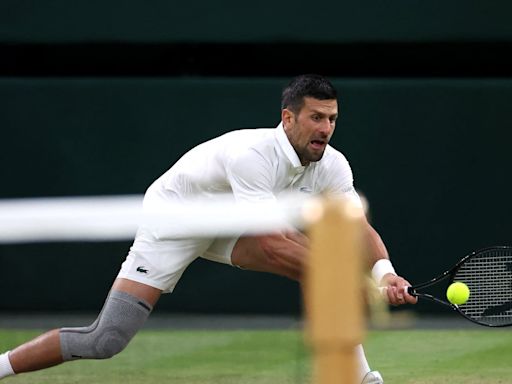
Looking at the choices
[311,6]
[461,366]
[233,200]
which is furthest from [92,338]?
[311,6]

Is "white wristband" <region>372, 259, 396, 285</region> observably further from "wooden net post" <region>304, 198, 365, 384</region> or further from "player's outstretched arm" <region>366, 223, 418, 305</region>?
"wooden net post" <region>304, 198, 365, 384</region>

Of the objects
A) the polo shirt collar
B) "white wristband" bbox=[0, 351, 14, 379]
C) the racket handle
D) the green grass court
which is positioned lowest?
the green grass court

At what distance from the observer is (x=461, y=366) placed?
628cm

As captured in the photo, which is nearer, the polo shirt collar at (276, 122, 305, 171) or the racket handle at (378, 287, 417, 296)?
the racket handle at (378, 287, 417, 296)

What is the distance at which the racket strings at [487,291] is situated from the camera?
16.6 feet

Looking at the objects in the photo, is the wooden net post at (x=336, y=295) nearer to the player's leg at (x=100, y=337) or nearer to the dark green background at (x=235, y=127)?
the player's leg at (x=100, y=337)

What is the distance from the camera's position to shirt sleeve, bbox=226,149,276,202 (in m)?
4.97

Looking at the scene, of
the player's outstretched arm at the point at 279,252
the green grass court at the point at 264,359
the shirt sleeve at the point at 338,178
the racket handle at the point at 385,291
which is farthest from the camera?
the green grass court at the point at 264,359

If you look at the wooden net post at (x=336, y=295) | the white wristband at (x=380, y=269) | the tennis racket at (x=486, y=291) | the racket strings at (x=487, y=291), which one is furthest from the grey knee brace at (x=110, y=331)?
the wooden net post at (x=336, y=295)

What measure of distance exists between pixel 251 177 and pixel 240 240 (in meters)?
0.32

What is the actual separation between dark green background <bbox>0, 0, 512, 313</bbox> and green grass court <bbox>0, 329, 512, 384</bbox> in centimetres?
84

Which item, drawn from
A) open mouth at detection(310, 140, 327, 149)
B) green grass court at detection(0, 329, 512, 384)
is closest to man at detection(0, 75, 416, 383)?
open mouth at detection(310, 140, 327, 149)

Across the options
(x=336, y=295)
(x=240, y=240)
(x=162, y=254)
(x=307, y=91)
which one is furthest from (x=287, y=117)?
(x=336, y=295)

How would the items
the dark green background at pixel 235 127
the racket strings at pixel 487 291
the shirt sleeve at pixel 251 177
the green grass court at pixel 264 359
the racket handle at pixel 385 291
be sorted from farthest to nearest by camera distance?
the dark green background at pixel 235 127 < the green grass court at pixel 264 359 < the racket strings at pixel 487 291 < the shirt sleeve at pixel 251 177 < the racket handle at pixel 385 291
